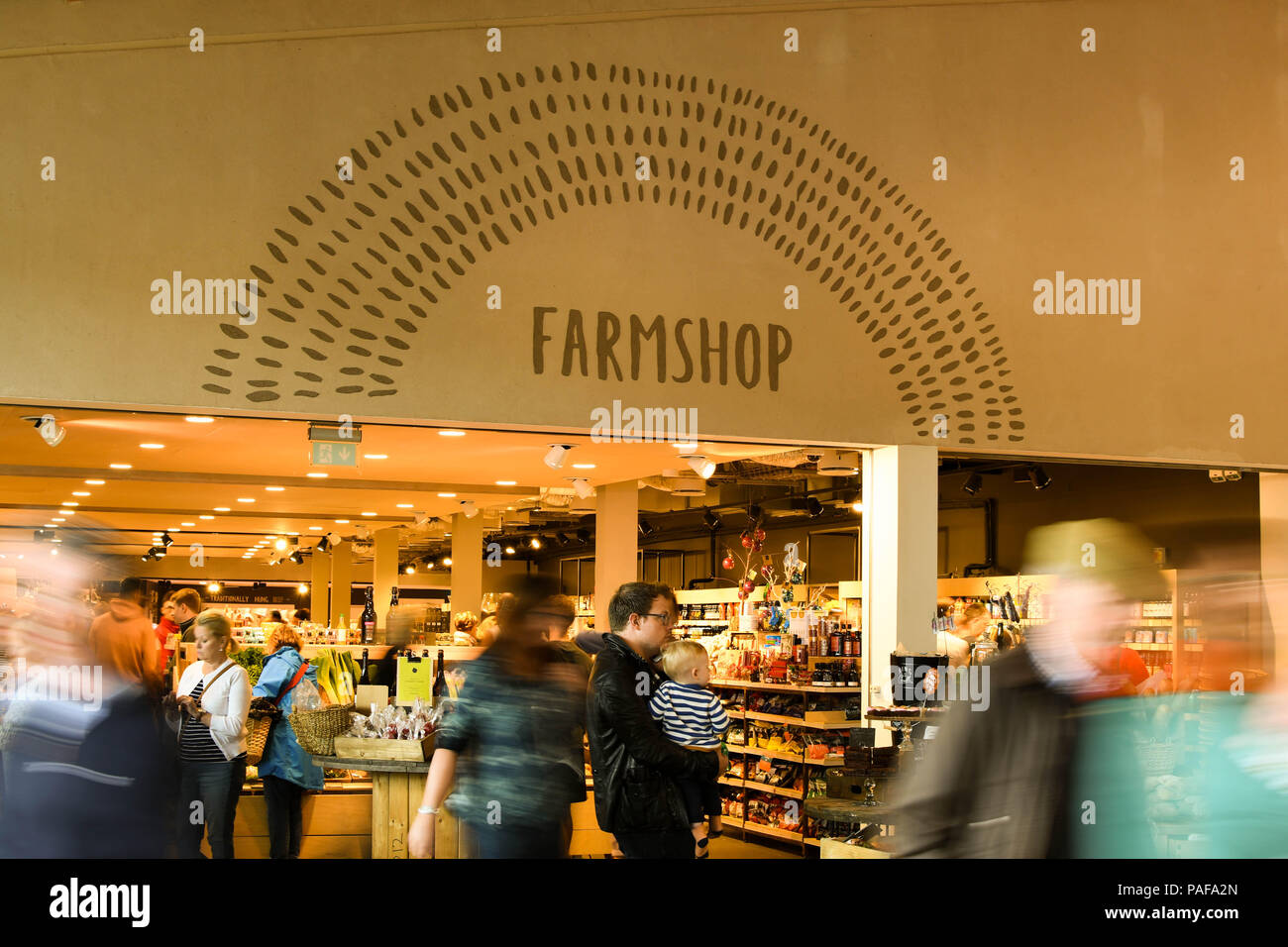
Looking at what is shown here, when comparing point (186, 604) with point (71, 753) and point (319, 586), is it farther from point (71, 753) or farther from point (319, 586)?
point (319, 586)

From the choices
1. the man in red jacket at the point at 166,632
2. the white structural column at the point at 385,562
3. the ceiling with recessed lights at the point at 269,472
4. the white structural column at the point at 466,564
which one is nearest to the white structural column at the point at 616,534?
the ceiling with recessed lights at the point at 269,472

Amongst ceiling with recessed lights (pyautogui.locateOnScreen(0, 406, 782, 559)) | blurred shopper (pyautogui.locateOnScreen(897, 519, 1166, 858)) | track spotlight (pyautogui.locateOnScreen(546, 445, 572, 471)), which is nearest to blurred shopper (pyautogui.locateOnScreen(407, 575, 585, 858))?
ceiling with recessed lights (pyautogui.locateOnScreen(0, 406, 782, 559))

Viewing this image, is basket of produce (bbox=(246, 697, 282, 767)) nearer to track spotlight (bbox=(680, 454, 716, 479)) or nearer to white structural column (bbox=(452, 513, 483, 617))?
track spotlight (bbox=(680, 454, 716, 479))

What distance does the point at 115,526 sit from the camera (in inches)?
672

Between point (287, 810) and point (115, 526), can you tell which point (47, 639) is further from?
point (115, 526)

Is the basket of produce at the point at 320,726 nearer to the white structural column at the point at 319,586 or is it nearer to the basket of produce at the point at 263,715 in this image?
the basket of produce at the point at 263,715

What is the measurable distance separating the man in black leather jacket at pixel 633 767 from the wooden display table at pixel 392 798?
6.19 ft

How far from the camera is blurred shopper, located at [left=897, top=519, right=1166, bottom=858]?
2.14 metres

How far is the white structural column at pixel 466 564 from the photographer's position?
1469 cm

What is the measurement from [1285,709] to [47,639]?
2.82 meters

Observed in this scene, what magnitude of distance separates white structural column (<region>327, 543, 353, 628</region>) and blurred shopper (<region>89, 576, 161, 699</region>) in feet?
57.7

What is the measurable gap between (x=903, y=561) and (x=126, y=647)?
447cm
